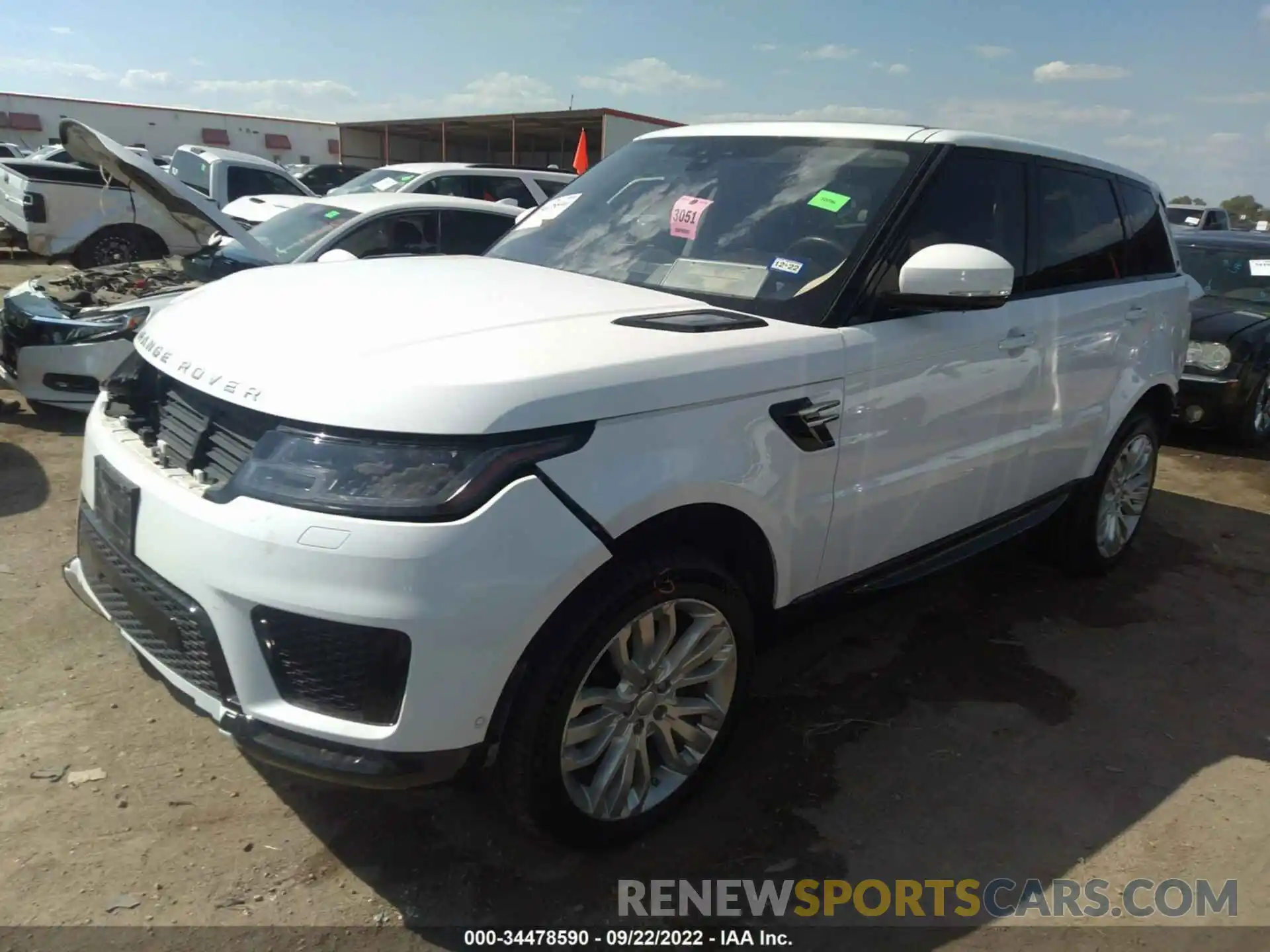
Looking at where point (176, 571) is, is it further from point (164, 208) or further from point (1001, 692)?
point (164, 208)

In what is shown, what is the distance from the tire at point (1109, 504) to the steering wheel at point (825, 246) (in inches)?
83.2

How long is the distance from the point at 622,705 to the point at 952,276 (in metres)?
1.56

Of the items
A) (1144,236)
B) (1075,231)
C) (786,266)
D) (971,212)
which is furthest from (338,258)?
(1144,236)

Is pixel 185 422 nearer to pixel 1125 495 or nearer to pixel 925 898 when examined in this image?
pixel 925 898

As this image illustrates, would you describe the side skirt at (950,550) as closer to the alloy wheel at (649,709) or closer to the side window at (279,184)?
the alloy wheel at (649,709)

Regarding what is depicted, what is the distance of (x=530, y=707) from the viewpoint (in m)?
2.14

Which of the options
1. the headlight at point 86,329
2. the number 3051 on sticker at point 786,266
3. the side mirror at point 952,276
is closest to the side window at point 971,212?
the side mirror at point 952,276

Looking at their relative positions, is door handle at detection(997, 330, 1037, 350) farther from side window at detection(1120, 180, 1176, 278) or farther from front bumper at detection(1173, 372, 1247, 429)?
front bumper at detection(1173, 372, 1247, 429)

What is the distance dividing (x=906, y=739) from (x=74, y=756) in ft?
8.73

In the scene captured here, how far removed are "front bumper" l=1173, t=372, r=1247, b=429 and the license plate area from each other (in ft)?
25.1

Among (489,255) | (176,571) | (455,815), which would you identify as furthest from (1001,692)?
(176,571)

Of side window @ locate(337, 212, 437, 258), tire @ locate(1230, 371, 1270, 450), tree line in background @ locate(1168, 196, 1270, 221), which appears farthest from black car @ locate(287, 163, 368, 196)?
tree line in background @ locate(1168, 196, 1270, 221)

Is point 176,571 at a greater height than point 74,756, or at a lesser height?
greater

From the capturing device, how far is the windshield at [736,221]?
9.59 ft
